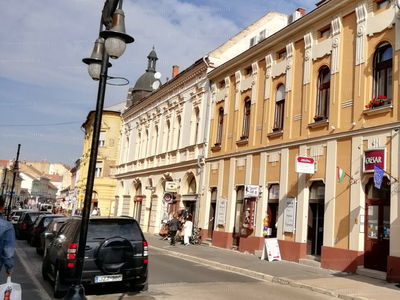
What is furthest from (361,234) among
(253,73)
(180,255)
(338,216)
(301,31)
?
(253,73)

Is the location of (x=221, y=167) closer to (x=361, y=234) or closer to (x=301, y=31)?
(x=301, y=31)

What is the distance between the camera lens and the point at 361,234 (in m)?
14.0

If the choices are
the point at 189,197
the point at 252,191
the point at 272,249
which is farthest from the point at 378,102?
the point at 189,197

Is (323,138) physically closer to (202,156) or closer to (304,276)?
(304,276)

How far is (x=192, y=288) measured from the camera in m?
10.5

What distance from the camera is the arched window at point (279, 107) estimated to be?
63.8 ft

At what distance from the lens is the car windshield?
918cm

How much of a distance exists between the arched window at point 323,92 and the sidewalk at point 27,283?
1135 centimetres

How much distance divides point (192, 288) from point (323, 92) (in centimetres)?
994

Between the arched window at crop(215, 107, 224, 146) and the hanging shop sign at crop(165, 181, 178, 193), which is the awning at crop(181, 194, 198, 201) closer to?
the hanging shop sign at crop(165, 181, 178, 193)

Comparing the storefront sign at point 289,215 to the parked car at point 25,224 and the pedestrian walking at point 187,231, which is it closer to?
the pedestrian walking at point 187,231

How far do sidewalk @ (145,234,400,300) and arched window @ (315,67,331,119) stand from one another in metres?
5.79

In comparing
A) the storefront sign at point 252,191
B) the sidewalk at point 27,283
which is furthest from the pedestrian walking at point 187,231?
the sidewalk at point 27,283

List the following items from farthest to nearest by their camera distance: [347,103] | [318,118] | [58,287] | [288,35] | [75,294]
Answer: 1. [288,35]
2. [318,118]
3. [347,103]
4. [58,287]
5. [75,294]
